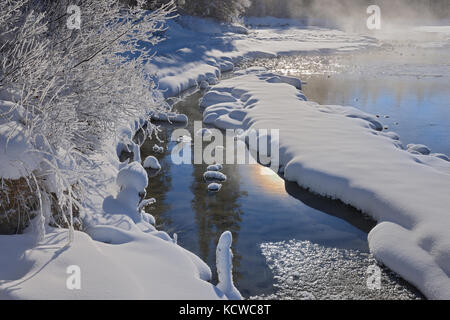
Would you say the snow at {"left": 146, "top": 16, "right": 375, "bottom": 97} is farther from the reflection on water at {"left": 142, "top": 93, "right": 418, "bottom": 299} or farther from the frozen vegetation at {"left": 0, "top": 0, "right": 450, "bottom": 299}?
the reflection on water at {"left": 142, "top": 93, "right": 418, "bottom": 299}

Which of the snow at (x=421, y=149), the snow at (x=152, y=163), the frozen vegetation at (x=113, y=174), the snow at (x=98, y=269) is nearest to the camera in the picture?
the snow at (x=98, y=269)

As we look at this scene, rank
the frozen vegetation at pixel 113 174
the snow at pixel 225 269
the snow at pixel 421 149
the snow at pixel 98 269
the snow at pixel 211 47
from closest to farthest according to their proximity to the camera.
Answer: the snow at pixel 98 269 → the frozen vegetation at pixel 113 174 → the snow at pixel 225 269 → the snow at pixel 421 149 → the snow at pixel 211 47

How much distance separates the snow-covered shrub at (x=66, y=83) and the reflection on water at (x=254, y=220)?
5.32 feet

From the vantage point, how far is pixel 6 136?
4398 millimetres

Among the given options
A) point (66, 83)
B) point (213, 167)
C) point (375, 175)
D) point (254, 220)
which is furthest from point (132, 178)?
point (375, 175)

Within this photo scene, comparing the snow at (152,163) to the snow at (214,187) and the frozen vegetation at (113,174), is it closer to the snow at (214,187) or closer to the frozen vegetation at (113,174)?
the frozen vegetation at (113,174)

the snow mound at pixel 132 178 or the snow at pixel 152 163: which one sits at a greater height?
the snow mound at pixel 132 178

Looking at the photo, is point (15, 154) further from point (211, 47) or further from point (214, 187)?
point (211, 47)

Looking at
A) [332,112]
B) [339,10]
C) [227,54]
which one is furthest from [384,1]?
[332,112]

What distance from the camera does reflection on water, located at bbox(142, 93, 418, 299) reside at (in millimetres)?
5705

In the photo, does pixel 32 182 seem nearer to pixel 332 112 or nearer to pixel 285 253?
pixel 285 253

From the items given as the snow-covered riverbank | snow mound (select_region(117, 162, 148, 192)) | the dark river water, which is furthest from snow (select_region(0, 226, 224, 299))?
snow mound (select_region(117, 162, 148, 192))

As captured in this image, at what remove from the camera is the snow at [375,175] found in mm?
5656

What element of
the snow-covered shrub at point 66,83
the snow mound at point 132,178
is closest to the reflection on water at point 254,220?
the snow mound at point 132,178
